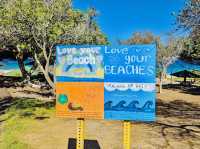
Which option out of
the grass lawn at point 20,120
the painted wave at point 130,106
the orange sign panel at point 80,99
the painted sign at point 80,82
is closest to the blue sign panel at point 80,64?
the painted sign at point 80,82

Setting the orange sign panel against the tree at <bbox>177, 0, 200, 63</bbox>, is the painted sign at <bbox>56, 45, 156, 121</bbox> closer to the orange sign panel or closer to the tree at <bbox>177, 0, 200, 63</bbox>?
the orange sign panel

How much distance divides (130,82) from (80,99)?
4.31 ft

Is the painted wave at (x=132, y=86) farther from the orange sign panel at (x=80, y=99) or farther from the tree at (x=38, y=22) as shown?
the tree at (x=38, y=22)

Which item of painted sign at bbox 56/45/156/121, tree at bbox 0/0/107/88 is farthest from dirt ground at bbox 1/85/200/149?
tree at bbox 0/0/107/88

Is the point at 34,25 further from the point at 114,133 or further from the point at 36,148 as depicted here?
the point at 36,148

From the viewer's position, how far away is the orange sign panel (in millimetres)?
9602

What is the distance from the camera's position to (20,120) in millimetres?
17516

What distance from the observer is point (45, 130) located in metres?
15.6

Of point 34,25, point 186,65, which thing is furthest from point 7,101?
point 186,65

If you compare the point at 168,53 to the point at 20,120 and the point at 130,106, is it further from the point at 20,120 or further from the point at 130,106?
the point at 130,106

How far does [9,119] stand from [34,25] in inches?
293

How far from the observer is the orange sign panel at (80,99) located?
9.60 m

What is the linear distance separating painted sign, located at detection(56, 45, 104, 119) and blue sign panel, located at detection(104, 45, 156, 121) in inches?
7.0

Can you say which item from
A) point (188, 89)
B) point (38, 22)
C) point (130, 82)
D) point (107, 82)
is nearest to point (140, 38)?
point (188, 89)
